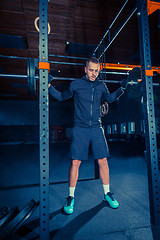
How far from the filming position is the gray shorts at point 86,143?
1.49m

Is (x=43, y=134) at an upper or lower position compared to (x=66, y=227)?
upper

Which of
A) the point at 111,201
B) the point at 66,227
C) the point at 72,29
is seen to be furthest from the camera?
the point at 72,29

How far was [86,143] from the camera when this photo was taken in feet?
5.00

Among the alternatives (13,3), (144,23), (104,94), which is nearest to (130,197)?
(104,94)

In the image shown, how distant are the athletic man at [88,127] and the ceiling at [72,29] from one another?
3.83 feet

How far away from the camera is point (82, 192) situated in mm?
1855

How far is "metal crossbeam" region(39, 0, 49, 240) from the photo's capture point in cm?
92

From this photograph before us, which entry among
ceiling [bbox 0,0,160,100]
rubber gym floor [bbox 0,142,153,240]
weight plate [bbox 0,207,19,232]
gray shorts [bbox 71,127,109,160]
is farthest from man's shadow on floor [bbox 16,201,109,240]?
ceiling [bbox 0,0,160,100]

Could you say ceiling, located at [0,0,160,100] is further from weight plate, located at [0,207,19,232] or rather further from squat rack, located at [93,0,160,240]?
weight plate, located at [0,207,19,232]

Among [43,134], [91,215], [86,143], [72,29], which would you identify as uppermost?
[72,29]

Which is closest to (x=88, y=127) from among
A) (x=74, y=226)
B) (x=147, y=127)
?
(x=147, y=127)

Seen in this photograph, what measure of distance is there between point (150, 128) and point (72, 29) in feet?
9.72

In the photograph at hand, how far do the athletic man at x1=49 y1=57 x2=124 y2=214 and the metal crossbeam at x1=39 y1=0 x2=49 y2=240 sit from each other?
0.45 m

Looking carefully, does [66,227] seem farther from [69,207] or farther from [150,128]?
[150,128]
